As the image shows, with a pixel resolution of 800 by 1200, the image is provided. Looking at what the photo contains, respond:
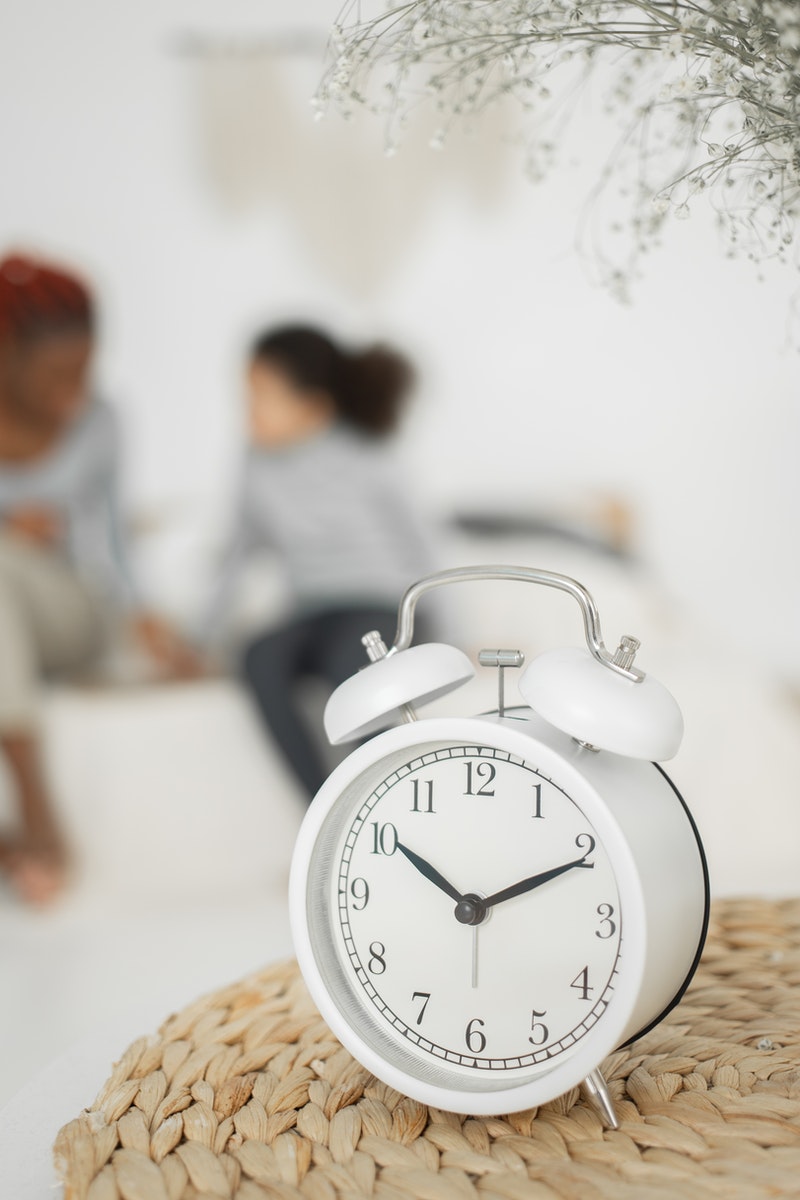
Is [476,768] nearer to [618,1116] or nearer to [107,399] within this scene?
[618,1116]

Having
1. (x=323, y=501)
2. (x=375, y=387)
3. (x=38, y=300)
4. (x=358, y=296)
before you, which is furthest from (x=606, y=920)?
(x=38, y=300)

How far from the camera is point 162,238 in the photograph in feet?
7.28

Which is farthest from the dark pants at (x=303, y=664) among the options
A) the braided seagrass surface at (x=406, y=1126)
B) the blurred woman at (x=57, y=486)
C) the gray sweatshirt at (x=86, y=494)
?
the braided seagrass surface at (x=406, y=1126)

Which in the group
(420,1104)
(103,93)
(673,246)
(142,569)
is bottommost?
(420,1104)

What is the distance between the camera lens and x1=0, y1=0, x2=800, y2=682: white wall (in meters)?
2.15

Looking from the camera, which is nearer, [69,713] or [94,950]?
[94,950]

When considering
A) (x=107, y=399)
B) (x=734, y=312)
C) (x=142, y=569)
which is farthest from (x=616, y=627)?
(x=107, y=399)

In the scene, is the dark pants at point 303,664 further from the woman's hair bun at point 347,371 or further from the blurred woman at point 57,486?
the woman's hair bun at point 347,371

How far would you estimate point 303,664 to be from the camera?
2078mm

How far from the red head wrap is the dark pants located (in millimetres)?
732

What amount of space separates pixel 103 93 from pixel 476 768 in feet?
6.27

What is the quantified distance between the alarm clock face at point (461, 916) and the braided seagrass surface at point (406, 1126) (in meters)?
0.04

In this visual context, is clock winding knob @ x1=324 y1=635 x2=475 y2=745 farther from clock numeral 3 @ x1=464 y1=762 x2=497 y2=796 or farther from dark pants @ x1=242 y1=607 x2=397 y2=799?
dark pants @ x1=242 y1=607 x2=397 y2=799

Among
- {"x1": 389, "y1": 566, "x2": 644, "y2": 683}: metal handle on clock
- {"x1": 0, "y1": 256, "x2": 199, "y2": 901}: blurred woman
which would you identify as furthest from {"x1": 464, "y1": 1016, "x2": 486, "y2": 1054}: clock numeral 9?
{"x1": 0, "y1": 256, "x2": 199, "y2": 901}: blurred woman
